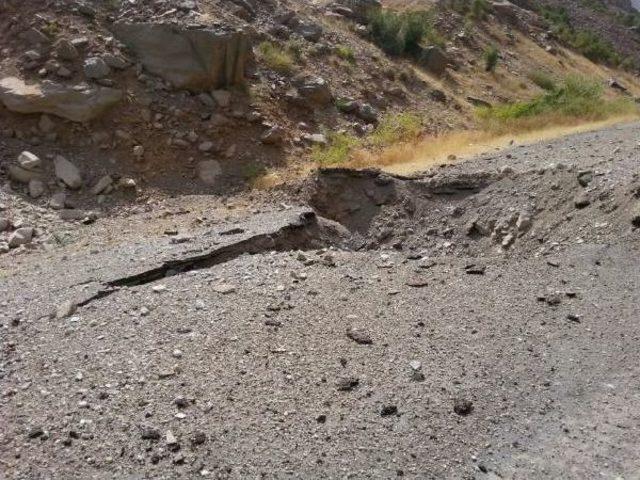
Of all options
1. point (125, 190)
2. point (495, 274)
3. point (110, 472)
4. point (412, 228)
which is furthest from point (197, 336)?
point (125, 190)

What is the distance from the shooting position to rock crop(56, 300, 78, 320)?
17.7 feet

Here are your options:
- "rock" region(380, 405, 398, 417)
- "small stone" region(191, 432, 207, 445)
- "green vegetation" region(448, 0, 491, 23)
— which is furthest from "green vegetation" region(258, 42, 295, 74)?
"green vegetation" region(448, 0, 491, 23)

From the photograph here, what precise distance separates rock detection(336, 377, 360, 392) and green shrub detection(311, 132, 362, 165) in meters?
6.22

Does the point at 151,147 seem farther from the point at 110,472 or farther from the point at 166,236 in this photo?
the point at 110,472

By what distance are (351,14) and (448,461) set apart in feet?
55.3

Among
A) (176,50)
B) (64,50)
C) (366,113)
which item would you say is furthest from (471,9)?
(64,50)

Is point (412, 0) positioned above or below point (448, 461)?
below

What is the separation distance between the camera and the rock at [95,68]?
33.2 ft

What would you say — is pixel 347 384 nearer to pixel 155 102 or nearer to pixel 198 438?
pixel 198 438

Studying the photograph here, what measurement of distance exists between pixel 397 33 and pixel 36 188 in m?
12.0

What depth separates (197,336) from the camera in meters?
4.96

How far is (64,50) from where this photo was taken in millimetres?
10109

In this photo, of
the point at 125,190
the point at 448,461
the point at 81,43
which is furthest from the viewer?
the point at 81,43

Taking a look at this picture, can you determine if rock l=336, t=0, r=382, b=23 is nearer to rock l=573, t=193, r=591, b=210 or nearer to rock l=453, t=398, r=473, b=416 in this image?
rock l=573, t=193, r=591, b=210
